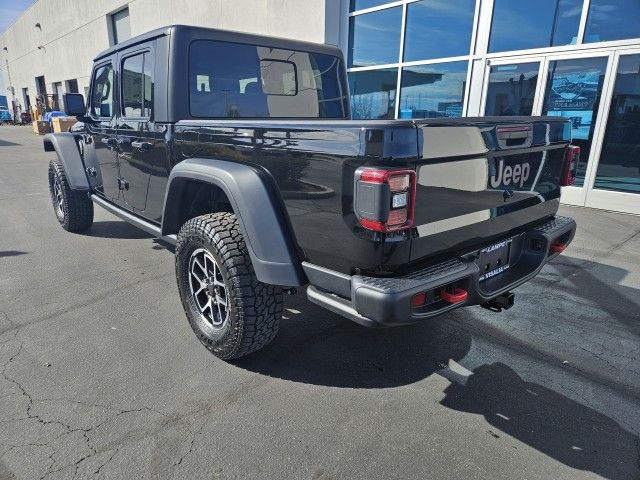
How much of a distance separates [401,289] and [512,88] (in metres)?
7.34

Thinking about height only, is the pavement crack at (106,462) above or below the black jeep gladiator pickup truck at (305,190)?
below

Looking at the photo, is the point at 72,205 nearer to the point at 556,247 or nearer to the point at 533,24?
the point at 556,247

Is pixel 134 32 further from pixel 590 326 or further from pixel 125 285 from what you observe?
pixel 590 326

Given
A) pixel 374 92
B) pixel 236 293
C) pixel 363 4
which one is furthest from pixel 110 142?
pixel 363 4

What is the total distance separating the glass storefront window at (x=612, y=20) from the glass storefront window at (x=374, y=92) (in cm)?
401

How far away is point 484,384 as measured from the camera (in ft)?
8.48

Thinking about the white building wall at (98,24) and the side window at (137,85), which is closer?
the side window at (137,85)

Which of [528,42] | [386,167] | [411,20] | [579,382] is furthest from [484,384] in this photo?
[411,20]

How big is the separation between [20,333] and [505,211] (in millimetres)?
3318

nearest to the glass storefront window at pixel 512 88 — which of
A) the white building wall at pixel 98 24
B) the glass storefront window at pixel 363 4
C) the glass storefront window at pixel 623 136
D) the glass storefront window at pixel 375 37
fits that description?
the glass storefront window at pixel 623 136

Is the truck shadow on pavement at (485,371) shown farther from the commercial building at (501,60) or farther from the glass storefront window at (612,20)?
the glass storefront window at (612,20)

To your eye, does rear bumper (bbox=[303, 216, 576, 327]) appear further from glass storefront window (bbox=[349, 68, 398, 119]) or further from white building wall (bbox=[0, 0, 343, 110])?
white building wall (bbox=[0, 0, 343, 110])

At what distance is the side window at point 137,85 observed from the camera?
321cm

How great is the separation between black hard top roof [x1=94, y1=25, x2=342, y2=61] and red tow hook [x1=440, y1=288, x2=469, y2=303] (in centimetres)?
241
